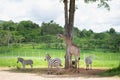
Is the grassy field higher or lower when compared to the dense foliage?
lower

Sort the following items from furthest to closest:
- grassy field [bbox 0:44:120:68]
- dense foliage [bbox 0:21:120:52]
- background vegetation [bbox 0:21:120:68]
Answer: dense foliage [bbox 0:21:120:52], background vegetation [bbox 0:21:120:68], grassy field [bbox 0:44:120:68]

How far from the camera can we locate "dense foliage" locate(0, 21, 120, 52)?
68812 millimetres

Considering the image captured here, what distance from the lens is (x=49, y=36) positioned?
81.9 metres

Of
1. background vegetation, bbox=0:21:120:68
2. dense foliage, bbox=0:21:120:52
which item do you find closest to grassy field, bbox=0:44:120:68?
background vegetation, bbox=0:21:120:68

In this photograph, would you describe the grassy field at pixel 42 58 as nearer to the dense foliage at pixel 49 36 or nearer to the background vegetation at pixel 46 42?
the background vegetation at pixel 46 42

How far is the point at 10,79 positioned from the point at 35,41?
6149 centimetres

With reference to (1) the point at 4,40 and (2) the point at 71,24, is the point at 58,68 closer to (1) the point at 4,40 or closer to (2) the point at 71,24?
(2) the point at 71,24

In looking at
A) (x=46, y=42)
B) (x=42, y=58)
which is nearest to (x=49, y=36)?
(x=46, y=42)

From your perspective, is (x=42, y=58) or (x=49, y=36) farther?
(x=49, y=36)

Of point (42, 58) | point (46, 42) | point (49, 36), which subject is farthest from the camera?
point (49, 36)

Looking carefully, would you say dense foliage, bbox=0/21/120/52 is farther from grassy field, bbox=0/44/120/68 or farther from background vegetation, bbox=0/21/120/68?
grassy field, bbox=0/44/120/68

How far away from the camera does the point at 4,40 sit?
72750 millimetres

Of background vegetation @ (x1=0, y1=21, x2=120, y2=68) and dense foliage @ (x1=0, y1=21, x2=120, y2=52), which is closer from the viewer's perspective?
background vegetation @ (x1=0, y1=21, x2=120, y2=68)

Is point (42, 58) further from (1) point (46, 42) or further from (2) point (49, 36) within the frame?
(2) point (49, 36)
